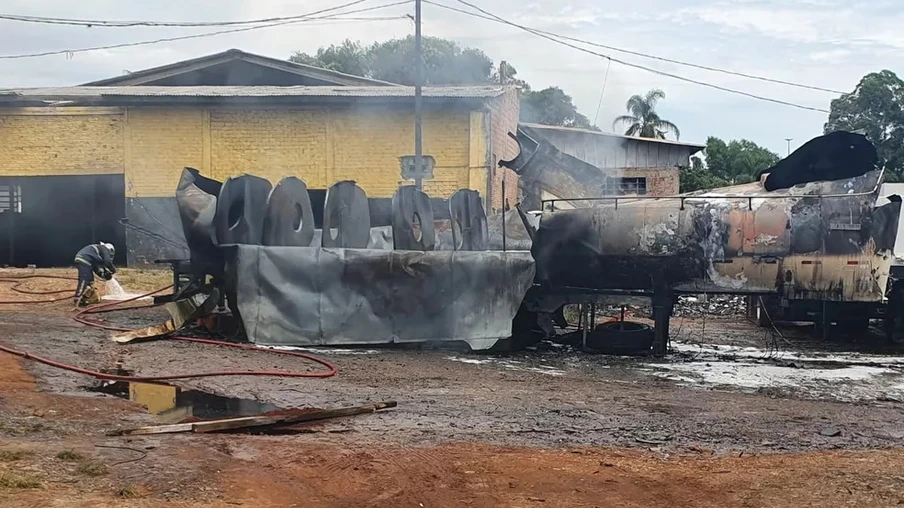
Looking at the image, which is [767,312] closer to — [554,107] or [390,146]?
[390,146]

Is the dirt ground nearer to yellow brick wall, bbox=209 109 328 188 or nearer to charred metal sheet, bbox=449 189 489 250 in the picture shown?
charred metal sheet, bbox=449 189 489 250

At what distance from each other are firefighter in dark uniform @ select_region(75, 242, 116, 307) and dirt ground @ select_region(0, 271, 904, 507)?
3338 millimetres

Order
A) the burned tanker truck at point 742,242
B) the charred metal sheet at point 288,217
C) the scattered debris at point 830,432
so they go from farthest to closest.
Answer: the burned tanker truck at point 742,242 → the charred metal sheet at point 288,217 → the scattered debris at point 830,432

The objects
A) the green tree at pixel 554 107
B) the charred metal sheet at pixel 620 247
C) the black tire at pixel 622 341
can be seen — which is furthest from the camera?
the green tree at pixel 554 107

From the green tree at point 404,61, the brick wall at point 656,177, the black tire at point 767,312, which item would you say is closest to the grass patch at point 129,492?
the black tire at point 767,312

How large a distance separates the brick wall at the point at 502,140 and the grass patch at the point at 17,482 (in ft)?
57.9

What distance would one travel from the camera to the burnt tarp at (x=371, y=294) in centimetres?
1161

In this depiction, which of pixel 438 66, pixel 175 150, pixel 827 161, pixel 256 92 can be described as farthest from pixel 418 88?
pixel 438 66

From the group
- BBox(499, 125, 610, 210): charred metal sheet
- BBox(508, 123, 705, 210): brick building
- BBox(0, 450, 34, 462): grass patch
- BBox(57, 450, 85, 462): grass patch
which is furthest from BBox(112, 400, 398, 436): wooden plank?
BBox(508, 123, 705, 210): brick building

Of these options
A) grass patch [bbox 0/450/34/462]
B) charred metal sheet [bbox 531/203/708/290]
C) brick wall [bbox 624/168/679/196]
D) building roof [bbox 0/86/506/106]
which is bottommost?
grass patch [bbox 0/450/34/462]

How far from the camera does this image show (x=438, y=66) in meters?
44.4

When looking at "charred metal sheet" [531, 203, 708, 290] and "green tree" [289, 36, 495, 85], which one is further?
"green tree" [289, 36, 495, 85]

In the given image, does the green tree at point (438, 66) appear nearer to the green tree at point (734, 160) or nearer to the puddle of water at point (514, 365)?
the green tree at point (734, 160)

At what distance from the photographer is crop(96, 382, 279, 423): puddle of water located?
7523 millimetres
